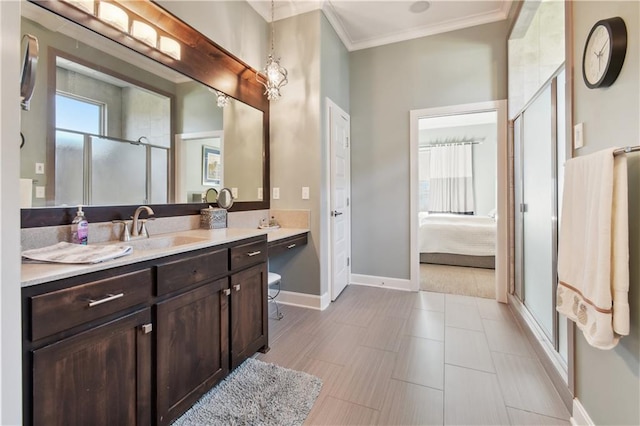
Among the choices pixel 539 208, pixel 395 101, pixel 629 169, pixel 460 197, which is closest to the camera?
pixel 629 169

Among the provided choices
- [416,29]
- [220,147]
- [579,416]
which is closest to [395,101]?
[416,29]

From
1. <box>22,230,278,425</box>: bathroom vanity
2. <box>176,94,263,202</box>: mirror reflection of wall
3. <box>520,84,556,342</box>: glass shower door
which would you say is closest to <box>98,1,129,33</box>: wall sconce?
<box>176,94,263,202</box>: mirror reflection of wall

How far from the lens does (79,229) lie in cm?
144

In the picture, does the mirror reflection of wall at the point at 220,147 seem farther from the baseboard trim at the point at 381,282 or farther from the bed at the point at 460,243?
the bed at the point at 460,243

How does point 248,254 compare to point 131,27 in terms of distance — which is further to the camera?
point 248,254

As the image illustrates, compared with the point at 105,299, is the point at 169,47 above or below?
above

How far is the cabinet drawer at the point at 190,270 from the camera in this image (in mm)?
1334

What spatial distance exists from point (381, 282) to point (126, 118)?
10.1 feet

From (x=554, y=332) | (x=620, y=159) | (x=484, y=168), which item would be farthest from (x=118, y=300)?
(x=484, y=168)

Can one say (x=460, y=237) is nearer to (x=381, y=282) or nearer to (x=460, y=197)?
(x=381, y=282)

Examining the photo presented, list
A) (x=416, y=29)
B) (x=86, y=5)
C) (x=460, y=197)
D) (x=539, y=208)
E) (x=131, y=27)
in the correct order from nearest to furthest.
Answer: (x=86, y=5)
(x=131, y=27)
(x=539, y=208)
(x=416, y=29)
(x=460, y=197)

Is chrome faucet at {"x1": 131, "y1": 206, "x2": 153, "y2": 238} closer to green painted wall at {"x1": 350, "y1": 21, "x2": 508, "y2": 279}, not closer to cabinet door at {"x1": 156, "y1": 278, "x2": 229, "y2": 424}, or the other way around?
cabinet door at {"x1": 156, "y1": 278, "x2": 229, "y2": 424}

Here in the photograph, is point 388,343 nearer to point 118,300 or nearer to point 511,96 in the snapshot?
point 118,300

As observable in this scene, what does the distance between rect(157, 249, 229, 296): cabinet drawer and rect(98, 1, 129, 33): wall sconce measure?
145 centimetres
